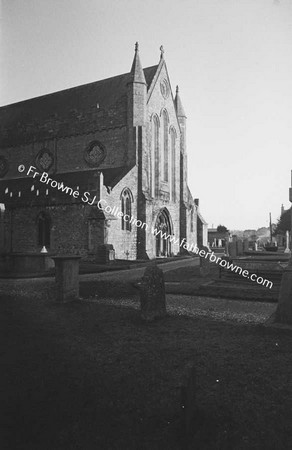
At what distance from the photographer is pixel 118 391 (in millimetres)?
3254

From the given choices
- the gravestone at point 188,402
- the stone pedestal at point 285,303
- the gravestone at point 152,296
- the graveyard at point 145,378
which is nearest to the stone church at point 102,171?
the gravestone at point 152,296

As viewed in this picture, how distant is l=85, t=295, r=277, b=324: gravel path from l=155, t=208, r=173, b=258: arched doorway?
14946 millimetres

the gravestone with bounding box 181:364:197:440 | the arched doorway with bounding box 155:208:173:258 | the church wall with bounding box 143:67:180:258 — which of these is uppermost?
the church wall with bounding box 143:67:180:258

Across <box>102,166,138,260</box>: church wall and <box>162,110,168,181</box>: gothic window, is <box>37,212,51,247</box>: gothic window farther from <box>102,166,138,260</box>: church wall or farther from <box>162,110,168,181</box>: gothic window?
<box>162,110,168,181</box>: gothic window

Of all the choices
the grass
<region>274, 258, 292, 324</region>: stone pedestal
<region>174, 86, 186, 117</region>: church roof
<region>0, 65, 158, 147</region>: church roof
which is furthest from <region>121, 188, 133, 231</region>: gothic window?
<region>274, 258, 292, 324</region>: stone pedestal

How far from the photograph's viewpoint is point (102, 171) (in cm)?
2155

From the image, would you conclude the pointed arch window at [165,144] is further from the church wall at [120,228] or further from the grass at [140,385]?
the grass at [140,385]

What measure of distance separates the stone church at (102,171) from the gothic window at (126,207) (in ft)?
0.22

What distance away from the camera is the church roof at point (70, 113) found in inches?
876

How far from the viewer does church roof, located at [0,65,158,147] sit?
73.0ft

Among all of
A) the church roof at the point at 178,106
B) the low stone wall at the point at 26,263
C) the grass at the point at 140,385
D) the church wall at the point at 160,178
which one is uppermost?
the church roof at the point at 178,106

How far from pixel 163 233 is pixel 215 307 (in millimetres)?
16667

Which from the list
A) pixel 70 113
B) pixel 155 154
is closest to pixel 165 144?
pixel 155 154

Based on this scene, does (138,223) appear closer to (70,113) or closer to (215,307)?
(70,113)
